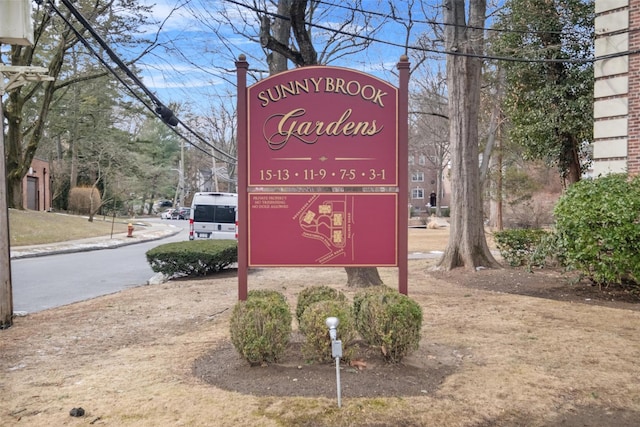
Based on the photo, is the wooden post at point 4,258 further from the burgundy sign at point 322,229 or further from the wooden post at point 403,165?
the wooden post at point 403,165

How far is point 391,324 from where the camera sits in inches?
197

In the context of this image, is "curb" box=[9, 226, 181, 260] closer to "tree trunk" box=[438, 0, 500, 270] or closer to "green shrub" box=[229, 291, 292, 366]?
"tree trunk" box=[438, 0, 500, 270]

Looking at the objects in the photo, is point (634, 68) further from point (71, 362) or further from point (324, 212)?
point (71, 362)

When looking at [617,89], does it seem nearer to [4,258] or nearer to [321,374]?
[321,374]

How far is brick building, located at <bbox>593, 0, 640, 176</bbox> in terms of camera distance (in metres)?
11.3

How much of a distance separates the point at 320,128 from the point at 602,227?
19.8ft

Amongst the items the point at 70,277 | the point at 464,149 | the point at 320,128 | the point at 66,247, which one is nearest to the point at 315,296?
the point at 320,128

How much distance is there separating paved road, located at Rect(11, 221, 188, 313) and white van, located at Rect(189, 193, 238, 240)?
2.35 m

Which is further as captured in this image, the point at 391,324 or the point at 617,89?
the point at 617,89

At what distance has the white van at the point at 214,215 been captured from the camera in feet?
63.2

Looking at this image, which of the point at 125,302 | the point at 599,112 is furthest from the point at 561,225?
the point at 125,302

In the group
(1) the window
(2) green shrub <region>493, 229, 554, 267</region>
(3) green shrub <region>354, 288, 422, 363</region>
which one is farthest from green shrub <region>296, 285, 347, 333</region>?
(1) the window

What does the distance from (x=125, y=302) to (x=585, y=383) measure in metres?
7.58

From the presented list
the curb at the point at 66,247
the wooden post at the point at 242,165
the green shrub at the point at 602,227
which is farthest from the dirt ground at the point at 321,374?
the curb at the point at 66,247
